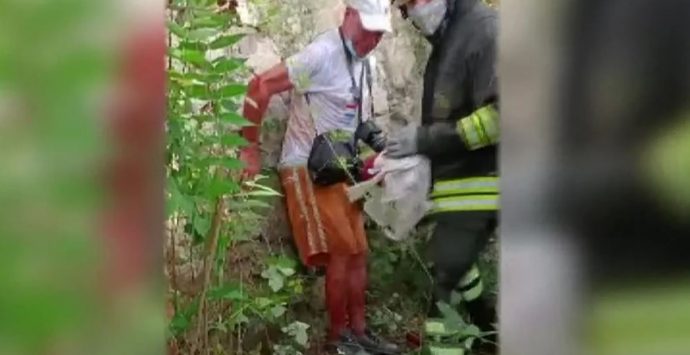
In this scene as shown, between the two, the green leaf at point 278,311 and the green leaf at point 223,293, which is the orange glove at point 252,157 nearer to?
the green leaf at point 278,311

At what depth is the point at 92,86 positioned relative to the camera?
0.88 metres

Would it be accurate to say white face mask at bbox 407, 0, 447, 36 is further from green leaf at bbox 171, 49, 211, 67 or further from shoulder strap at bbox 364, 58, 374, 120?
green leaf at bbox 171, 49, 211, 67

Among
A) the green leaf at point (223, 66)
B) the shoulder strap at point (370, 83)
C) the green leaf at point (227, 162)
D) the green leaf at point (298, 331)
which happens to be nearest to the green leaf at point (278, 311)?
the green leaf at point (298, 331)

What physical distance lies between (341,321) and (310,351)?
0.12 metres

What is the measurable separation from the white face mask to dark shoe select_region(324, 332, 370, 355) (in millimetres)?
805

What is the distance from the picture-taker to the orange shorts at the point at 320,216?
2.65 meters

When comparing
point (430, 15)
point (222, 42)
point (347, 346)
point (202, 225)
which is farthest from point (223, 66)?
point (347, 346)

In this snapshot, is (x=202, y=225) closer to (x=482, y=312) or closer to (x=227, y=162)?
(x=227, y=162)

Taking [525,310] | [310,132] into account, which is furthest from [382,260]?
[525,310]

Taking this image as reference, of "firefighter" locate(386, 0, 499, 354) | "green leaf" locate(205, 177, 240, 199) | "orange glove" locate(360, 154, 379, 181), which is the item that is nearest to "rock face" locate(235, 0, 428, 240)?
"orange glove" locate(360, 154, 379, 181)

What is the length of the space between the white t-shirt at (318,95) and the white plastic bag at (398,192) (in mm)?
150

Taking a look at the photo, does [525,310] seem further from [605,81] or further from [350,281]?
[350,281]

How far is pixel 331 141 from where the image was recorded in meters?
2.62

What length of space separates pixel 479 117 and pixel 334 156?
1.38 ft
